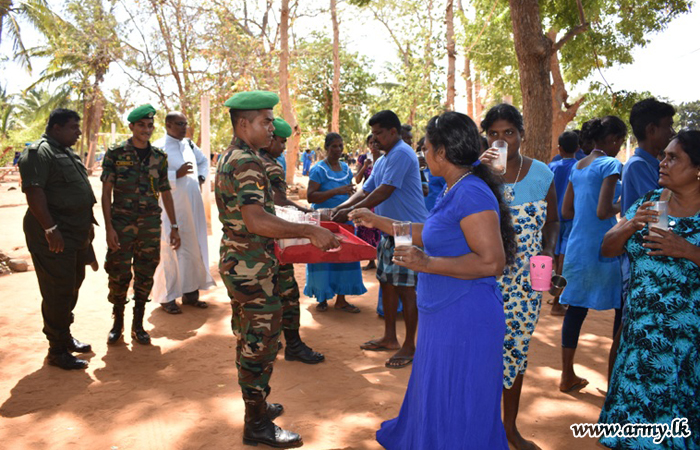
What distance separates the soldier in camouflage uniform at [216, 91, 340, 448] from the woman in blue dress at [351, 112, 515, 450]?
828 millimetres

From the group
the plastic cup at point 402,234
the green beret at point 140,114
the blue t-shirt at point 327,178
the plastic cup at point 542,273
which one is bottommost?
the plastic cup at point 542,273

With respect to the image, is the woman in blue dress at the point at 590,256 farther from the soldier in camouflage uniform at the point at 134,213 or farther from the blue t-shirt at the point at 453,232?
the soldier in camouflage uniform at the point at 134,213

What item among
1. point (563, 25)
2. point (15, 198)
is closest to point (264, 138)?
point (563, 25)

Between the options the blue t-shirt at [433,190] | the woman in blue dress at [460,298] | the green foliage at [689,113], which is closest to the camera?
the woman in blue dress at [460,298]

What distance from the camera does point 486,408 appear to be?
8.32 ft

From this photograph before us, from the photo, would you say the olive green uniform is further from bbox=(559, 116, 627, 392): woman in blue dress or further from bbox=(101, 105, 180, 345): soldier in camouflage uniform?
bbox=(559, 116, 627, 392): woman in blue dress

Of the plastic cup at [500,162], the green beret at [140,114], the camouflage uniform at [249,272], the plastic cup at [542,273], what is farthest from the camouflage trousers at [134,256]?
the plastic cup at [542,273]

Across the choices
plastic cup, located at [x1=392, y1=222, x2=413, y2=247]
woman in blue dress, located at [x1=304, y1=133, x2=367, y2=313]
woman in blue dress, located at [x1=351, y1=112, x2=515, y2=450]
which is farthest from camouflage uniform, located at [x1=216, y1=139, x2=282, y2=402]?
woman in blue dress, located at [x1=304, y1=133, x2=367, y2=313]

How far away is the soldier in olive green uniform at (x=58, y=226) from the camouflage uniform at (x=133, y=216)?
0.36 meters

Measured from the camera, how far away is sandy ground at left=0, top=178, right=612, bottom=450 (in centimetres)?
357

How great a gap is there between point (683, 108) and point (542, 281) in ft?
191

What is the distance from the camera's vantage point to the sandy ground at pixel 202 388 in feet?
11.7

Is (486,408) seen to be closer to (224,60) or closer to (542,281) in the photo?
(542,281)

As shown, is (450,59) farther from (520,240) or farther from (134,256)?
(520,240)
